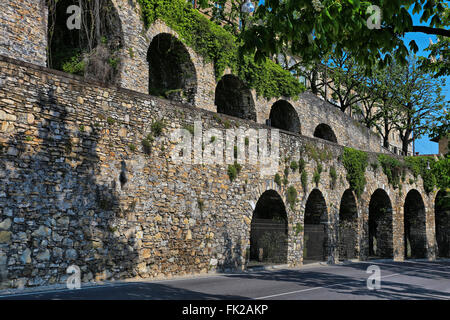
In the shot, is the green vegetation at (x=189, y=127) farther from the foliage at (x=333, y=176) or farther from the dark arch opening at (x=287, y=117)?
the dark arch opening at (x=287, y=117)

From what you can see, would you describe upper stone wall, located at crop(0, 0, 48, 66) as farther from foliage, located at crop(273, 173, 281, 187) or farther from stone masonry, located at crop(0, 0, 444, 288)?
foliage, located at crop(273, 173, 281, 187)

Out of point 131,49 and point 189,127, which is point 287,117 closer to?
point 131,49

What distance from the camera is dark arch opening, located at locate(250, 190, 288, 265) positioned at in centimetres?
1619

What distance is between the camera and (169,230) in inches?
458

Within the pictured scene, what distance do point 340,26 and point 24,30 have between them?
965 cm

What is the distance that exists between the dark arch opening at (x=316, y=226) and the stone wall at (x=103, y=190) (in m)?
4.90

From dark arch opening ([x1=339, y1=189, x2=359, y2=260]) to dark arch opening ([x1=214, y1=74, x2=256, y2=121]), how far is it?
19.0 ft

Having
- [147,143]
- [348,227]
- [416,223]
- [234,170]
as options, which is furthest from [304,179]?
[416,223]

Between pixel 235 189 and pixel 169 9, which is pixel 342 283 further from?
pixel 169 9

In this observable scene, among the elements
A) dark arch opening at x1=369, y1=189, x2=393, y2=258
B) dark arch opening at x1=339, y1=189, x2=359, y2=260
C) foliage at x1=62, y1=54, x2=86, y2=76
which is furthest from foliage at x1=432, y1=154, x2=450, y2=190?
foliage at x1=62, y1=54, x2=86, y2=76

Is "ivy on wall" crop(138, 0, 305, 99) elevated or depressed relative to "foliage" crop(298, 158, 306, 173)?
elevated

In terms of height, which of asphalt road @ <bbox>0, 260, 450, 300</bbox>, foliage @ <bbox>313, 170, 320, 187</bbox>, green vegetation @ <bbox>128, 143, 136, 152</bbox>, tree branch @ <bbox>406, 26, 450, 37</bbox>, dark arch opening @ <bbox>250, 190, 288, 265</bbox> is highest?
tree branch @ <bbox>406, 26, 450, 37</bbox>

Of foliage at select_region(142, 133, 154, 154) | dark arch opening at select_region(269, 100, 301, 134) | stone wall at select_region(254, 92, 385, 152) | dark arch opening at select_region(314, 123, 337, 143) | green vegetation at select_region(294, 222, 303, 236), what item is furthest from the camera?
dark arch opening at select_region(314, 123, 337, 143)

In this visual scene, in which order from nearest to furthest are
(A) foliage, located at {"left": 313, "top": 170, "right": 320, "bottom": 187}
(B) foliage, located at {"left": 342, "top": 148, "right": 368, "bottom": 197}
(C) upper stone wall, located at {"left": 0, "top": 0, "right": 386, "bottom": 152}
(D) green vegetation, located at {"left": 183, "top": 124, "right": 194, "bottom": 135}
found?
1. (C) upper stone wall, located at {"left": 0, "top": 0, "right": 386, "bottom": 152}
2. (D) green vegetation, located at {"left": 183, "top": 124, "right": 194, "bottom": 135}
3. (A) foliage, located at {"left": 313, "top": 170, "right": 320, "bottom": 187}
4. (B) foliage, located at {"left": 342, "top": 148, "right": 368, "bottom": 197}
